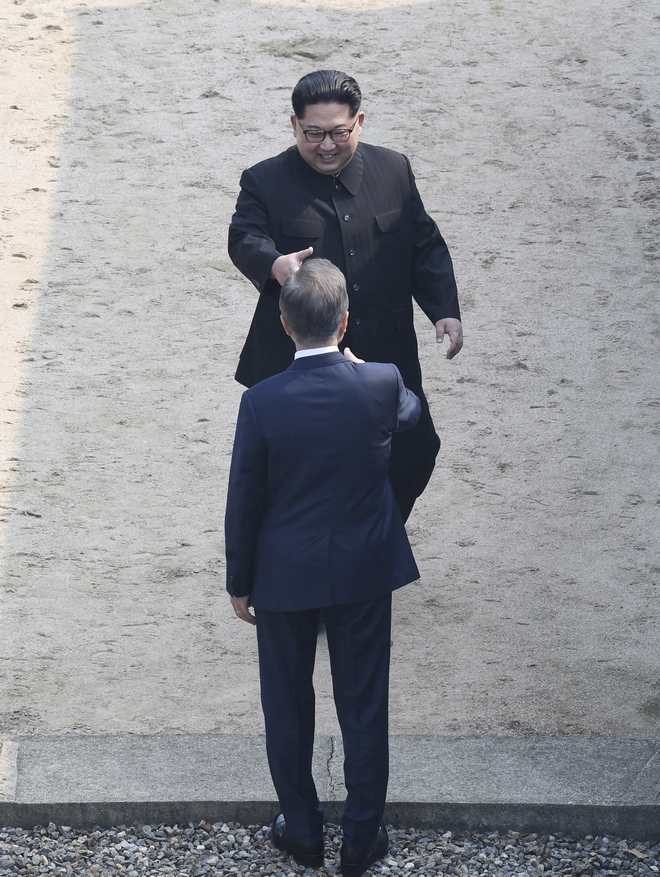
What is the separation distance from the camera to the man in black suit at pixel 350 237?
370 cm

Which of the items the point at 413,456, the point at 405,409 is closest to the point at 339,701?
the point at 405,409

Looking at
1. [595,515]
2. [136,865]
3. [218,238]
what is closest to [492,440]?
[595,515]

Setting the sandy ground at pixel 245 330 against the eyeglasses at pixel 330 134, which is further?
the sandy ground at pixel 245 330

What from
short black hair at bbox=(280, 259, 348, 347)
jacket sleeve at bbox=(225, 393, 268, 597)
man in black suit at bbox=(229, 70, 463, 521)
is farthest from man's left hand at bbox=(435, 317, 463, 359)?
jacket sleeve at bbox=(225, 393, 268, 597)

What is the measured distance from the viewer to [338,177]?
381 cm

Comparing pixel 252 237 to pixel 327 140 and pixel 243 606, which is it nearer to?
pixel 327 140

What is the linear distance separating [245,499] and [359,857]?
985mm

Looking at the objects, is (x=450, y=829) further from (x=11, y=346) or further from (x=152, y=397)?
(x=11, y=346)

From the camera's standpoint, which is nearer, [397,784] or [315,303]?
[315,303]

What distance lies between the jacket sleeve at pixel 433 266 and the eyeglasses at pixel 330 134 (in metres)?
0.39

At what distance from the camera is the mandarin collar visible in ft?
12.5

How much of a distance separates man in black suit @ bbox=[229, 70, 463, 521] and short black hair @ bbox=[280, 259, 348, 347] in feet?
2.43

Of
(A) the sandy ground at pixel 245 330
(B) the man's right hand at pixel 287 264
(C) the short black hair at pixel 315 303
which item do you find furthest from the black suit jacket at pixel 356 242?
(A) the sandy ground at pixel 245 330

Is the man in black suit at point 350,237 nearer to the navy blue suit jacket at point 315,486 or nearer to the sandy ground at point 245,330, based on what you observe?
the navy blue suit jacket at point 315,486
